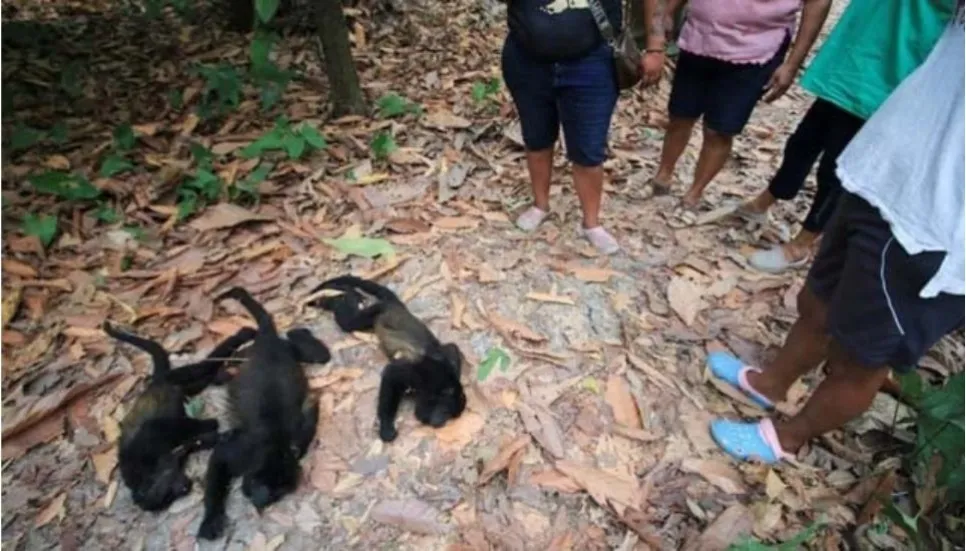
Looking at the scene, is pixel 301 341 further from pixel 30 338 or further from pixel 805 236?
pixel 805 236

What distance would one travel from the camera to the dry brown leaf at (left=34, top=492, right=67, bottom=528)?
2510 millimetres

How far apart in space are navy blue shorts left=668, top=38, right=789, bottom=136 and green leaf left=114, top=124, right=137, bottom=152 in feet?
10.1

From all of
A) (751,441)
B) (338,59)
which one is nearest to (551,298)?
(751,441)

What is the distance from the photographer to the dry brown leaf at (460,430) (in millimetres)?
2814

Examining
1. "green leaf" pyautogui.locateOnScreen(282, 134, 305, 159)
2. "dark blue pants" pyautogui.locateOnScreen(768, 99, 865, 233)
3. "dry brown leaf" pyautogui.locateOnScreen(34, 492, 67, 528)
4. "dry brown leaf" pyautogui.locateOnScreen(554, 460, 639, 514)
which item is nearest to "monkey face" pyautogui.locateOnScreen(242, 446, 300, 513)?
"dry brown leaf" pyautogui.locateOnScreen(34, 492, 67, 528)

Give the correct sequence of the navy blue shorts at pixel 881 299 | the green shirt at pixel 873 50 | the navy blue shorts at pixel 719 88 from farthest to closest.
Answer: the navy blue shorts at pixel 719 88 < the green shirt at pixel 873 50 < the navy blue shorts at pixel 881 299

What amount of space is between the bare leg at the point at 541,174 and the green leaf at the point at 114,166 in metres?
2.24

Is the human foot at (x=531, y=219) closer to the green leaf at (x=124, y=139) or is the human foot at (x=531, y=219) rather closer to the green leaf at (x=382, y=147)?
the green leaf at (x=382, y=147)

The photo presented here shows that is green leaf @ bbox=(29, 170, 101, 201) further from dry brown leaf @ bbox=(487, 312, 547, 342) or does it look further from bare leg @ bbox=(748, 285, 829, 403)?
bare leg @ bbox=(748, 285, 829, 403)

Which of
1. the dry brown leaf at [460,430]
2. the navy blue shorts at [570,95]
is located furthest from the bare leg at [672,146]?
the dry brown leaf at [460,430]

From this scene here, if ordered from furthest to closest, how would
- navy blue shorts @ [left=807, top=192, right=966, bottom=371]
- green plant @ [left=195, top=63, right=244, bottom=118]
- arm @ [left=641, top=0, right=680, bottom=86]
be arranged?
green plant @ [left=195, top=63, right=244, bottom=118] < arm @ [left=641, top=0, right=680, bottom=86] < navy blue shorts @ [left=807, top=192, right=966, bottom=371]

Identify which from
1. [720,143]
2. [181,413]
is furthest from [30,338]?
[720,143]

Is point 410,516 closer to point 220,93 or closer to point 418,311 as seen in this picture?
point 418,311

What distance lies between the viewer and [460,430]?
9.37 feet
